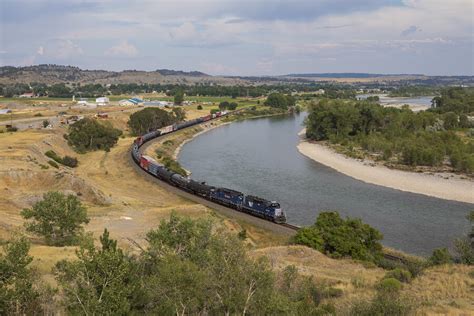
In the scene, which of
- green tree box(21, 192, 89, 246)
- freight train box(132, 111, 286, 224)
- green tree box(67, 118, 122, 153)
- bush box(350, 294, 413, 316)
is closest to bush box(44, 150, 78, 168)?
freight train box(132, 111, 286, 224)

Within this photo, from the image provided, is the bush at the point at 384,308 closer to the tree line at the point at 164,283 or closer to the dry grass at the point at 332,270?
the tree line at the point at 164,283

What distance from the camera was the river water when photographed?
46906mm

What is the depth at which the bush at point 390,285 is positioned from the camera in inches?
960

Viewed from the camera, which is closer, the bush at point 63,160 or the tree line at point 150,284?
the tree line at point 150,284

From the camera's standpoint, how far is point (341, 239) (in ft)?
118

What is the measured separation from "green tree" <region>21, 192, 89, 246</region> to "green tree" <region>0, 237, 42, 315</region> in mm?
13552

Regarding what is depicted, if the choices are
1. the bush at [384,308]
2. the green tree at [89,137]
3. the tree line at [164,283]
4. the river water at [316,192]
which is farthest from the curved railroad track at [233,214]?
the green tree at [89,137]

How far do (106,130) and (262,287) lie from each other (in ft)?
276

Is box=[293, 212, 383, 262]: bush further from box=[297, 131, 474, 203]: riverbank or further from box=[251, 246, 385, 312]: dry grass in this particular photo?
box=[297, 131, 474, 203]: riverbank

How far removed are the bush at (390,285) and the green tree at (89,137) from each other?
243ft

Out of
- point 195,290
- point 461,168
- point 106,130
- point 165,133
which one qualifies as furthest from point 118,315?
point 165,133

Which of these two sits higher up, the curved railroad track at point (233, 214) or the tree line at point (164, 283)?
the tree line at point (164, 283)

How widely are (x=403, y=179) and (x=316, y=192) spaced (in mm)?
15724

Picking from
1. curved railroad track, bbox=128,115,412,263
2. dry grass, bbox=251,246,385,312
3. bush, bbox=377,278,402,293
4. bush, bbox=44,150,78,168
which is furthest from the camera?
bush, bbox=44,150,78,168
